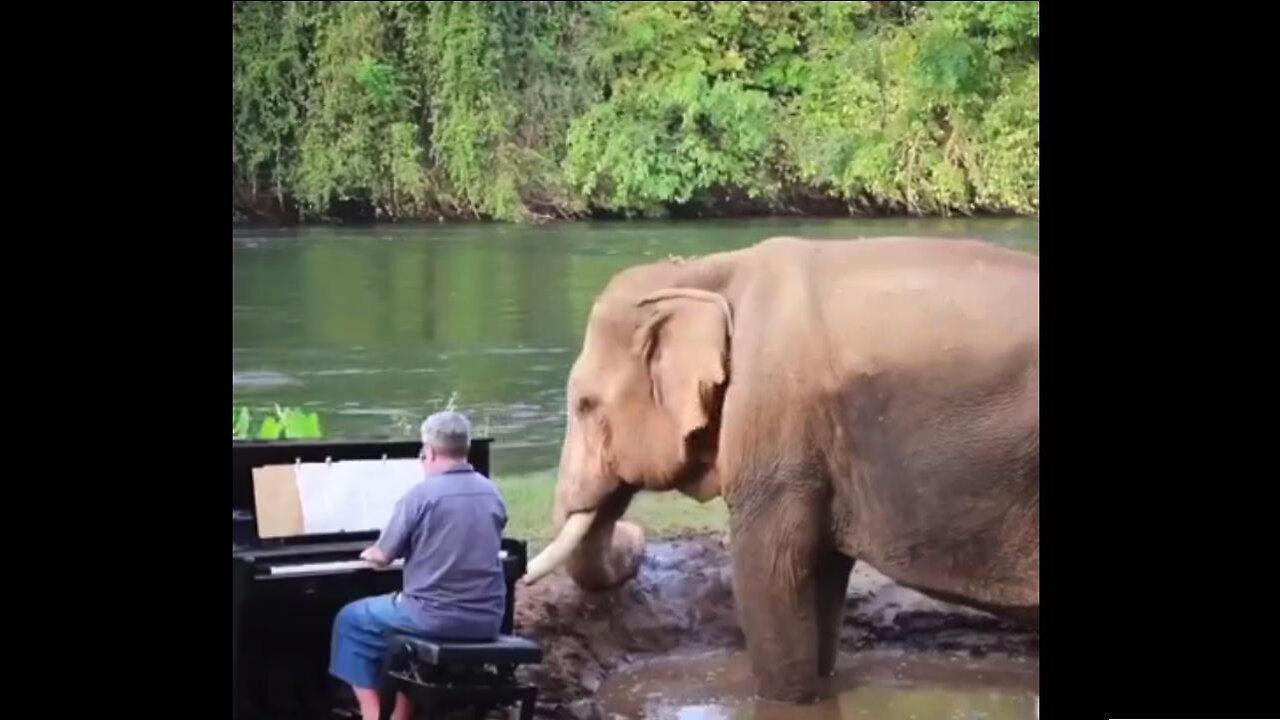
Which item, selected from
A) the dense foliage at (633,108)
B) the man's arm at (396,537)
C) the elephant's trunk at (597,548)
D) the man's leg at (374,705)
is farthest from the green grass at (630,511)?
the dense foliage at (633,108)

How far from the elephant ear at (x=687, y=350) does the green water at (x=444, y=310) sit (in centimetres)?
16

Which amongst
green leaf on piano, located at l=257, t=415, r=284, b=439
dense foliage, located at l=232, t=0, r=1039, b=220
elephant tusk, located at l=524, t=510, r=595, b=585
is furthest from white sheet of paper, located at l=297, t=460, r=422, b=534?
dense foliage, located at l=232, t=0, r=1039, b=220

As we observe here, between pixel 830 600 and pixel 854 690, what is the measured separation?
0.66 ft

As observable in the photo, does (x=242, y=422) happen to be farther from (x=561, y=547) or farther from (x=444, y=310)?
(x=561, y=547)

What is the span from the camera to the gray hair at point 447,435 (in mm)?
3189

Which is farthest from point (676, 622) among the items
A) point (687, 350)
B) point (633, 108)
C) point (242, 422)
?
point (633, 108)

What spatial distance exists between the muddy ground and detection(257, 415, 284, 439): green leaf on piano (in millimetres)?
594

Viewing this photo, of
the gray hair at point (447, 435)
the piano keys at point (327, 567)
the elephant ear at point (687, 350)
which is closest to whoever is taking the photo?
the piano keys at point (327, 567)

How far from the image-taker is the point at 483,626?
317 centimetres

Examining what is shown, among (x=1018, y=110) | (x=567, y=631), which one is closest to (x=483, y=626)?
(x=567, y=631)

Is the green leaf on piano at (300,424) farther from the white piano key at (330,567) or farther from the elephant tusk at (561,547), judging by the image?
the elephant tusk at (561,547)

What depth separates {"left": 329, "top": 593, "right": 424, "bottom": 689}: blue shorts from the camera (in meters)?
3.13

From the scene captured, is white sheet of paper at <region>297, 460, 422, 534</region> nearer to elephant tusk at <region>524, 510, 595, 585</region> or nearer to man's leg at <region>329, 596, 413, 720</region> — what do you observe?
man's leg at <region>329, 596, 413, 720</region>
